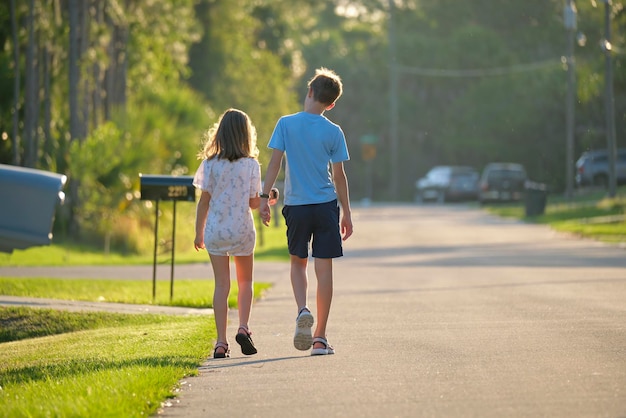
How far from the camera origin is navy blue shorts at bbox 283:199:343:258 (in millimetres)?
9992

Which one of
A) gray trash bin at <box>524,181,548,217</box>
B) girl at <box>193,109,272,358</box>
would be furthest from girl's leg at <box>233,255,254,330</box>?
gray trash bin at <box>524,181,548,217</box>

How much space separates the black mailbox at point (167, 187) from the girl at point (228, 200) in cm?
478

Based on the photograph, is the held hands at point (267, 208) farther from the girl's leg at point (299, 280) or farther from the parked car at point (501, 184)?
the parked car at point (501, 184)

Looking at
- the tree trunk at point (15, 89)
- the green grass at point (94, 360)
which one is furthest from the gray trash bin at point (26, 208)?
the tree trunk at point (15, 89)

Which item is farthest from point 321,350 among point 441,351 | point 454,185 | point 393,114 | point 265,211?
point 393,114

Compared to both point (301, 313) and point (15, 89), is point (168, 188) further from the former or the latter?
point (15, 89)

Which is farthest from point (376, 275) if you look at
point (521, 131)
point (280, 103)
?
point (521, 131)

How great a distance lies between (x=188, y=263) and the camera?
77.4 ft

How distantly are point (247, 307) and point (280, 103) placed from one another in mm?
38612

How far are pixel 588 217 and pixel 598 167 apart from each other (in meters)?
18.9

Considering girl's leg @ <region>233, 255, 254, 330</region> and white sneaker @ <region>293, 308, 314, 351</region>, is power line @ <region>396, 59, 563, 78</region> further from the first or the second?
white sneaker @ <region>293, 308, 314, 351</region>

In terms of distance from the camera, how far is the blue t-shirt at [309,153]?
394 inches

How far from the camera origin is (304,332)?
972 cm

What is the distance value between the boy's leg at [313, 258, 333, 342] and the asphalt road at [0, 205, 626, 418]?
248mm
